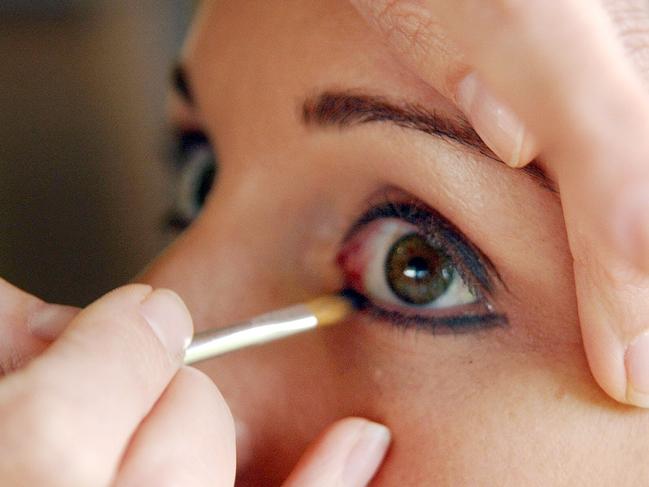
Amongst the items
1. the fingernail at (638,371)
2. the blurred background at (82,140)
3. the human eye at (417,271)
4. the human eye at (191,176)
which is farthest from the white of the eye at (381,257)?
the blurred background at (82,140)

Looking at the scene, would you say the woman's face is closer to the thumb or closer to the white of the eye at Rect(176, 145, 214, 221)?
the thumb

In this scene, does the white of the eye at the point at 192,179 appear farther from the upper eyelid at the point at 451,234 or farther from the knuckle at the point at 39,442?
the knuckle at the point at 39,442

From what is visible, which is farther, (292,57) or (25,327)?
(292,57)

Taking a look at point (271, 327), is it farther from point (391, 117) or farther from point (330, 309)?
point (391, 117)

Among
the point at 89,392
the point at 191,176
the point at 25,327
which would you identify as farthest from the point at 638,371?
the point at 191,176

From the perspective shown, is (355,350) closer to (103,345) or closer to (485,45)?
(103,345)
